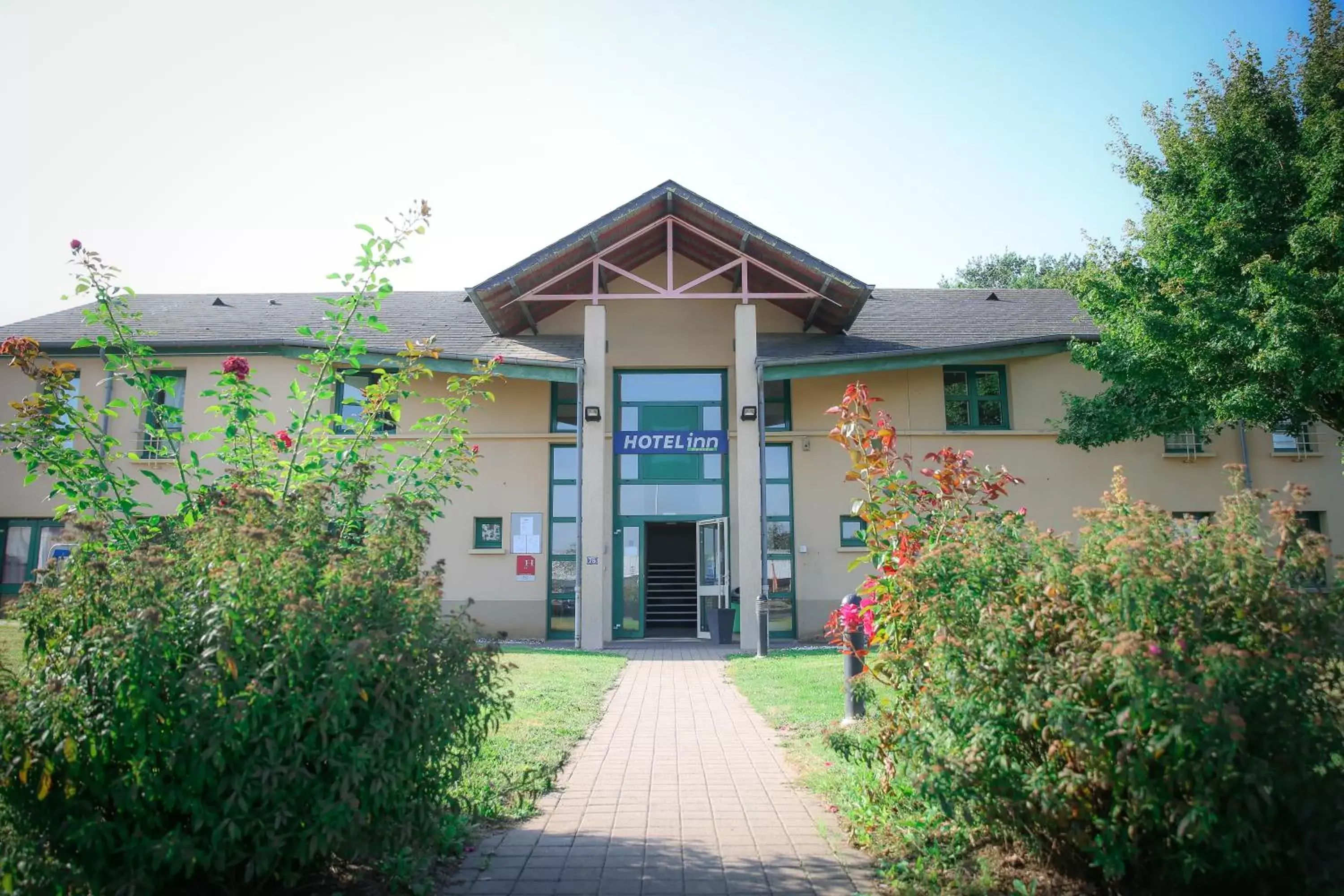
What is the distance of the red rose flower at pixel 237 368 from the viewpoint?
4.97 metres

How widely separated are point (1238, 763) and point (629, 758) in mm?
4743

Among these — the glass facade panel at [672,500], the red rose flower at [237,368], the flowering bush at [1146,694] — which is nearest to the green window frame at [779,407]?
the glass facade panel at [672,500]

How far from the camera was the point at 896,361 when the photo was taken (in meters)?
17.8

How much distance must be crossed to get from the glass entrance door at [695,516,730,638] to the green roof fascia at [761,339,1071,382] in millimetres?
3283

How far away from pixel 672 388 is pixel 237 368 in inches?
560

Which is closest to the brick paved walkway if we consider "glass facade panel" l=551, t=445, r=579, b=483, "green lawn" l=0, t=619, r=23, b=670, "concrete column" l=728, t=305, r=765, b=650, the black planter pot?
"green lawn" l=0, t=619, r=23, b=670

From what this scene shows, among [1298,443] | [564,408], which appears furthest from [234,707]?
[1298,443]

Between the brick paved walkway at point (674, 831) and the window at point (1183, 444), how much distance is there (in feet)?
48.2

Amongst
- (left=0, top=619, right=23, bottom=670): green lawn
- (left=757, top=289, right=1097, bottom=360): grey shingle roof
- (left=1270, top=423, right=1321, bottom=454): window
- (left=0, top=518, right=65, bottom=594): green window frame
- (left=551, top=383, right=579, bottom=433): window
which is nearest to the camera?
(left=0, top=619, right=23, bottom=670): green lawn

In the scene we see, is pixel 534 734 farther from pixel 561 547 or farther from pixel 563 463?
pixel 563 463

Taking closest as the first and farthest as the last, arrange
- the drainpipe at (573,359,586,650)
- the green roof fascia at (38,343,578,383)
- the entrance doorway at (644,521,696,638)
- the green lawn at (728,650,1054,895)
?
1. the green lawn at (728,650,1054,895)
2. the drainpipe at (573,359,586,650)
3. the green roof fascia at (38,343,578,383)
4. the entrance doorway at (644,521,696,638)

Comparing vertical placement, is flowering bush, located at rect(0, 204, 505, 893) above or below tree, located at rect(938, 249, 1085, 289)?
below

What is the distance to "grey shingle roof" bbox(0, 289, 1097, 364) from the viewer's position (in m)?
18.6

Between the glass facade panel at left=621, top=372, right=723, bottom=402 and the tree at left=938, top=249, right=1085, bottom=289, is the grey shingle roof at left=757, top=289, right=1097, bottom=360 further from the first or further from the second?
the tree at left=938, top=249, right=1085, bottom=289
